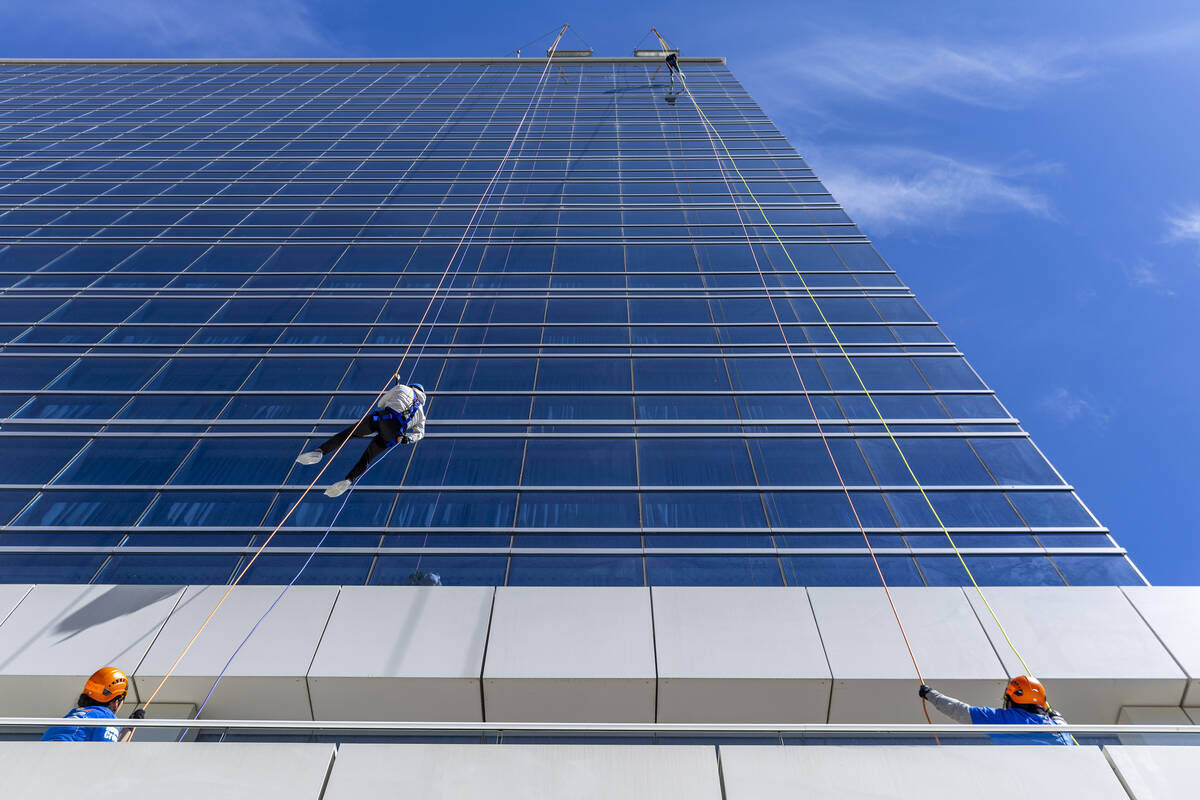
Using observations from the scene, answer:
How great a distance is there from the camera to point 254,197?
25.6 metres

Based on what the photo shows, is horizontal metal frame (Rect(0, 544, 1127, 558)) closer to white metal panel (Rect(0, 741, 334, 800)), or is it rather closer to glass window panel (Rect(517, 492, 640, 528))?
glass window panel (Rect(517, 492, 640, 528))

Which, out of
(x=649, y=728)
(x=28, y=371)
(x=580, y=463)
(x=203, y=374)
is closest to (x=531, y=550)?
(x=580, y=463)

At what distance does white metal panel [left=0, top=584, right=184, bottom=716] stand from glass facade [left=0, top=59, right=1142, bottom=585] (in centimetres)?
149

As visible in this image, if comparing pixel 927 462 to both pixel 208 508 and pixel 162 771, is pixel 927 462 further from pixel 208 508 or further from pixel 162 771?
pixel 208 508

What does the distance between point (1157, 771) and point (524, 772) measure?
18.6 ft

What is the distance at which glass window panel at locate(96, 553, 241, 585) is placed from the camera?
11594mm

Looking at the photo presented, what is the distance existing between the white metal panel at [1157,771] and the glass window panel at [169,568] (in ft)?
38.6

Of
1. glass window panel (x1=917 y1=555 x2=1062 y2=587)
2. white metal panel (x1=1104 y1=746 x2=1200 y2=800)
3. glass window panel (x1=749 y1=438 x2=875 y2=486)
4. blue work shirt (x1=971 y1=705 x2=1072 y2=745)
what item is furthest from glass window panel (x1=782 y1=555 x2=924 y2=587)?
white metal panel (x1=1104 y1=746 x2=1200 y2=800)

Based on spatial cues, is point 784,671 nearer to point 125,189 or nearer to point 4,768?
point 4,768

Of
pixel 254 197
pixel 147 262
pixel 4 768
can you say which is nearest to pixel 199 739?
pixel 4 768

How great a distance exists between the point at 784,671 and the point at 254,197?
2444 cm

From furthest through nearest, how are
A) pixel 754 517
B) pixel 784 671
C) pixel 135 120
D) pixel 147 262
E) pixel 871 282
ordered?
pixel 135 120
pixel 147 262
pixel 871 282
pixel 754 517
pixel 784 671

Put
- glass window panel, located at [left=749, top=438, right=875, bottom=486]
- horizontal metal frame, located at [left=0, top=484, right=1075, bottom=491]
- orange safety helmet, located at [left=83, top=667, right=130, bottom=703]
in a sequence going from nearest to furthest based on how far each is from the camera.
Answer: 1. orange safety helmet, located at [left=83, top=667, right=130, bottom=703]
2. horizontal metal frame, located at [left=0, top=484, right=1075, bottom=491]
3. glass window panel, located at [left=749, top=438, right=875, bottom=486]

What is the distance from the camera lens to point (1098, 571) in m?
11.2
